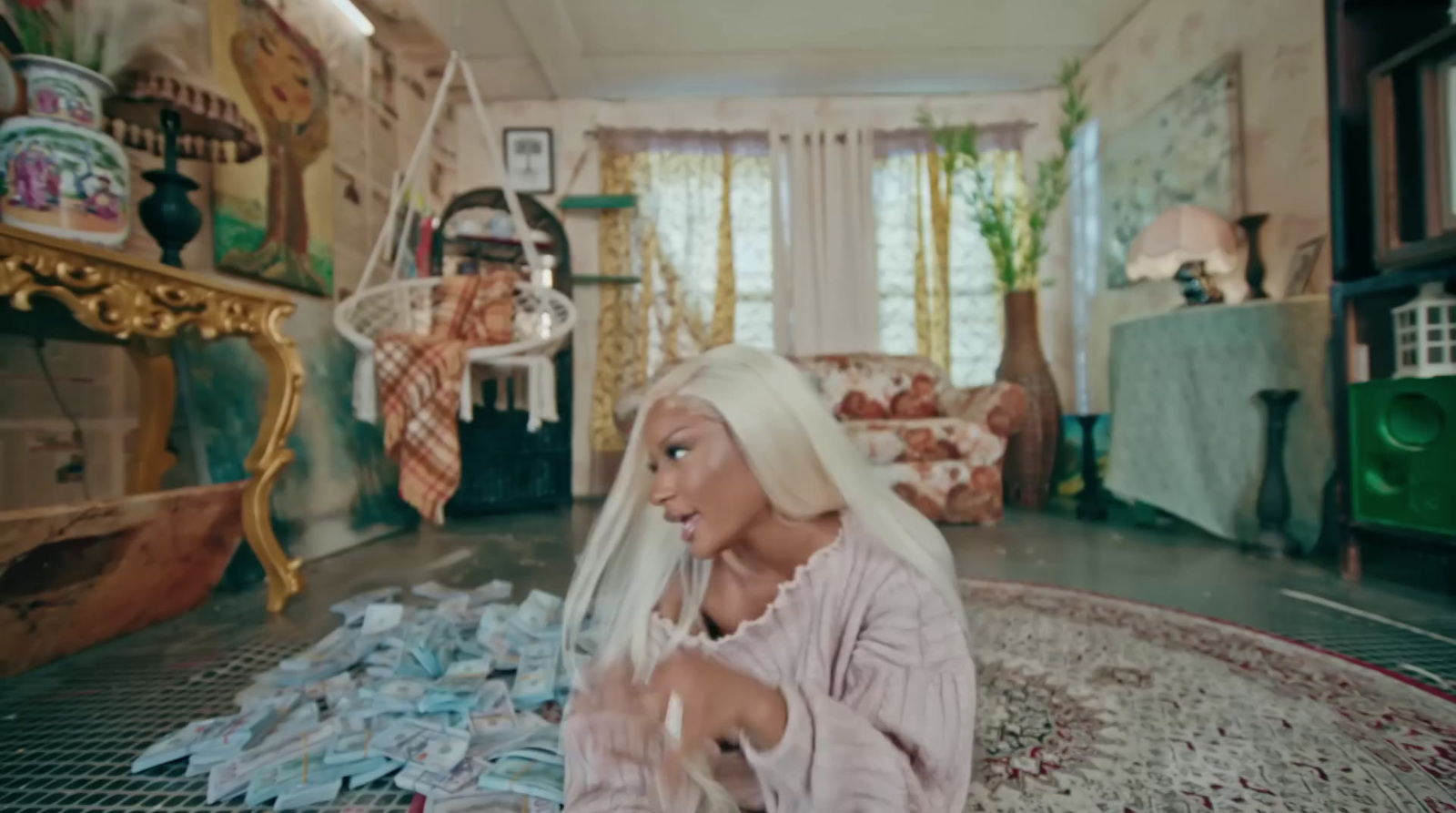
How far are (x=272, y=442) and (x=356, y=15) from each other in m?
2.34

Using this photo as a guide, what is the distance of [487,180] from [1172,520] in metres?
4.33

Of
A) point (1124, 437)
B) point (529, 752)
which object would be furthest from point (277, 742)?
point (1124, 437)

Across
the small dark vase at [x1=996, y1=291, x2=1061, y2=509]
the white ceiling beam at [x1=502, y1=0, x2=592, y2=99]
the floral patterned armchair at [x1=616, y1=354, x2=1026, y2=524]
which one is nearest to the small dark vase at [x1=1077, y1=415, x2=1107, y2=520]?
the floral patterned armchair at [x1=616, y1=354, x2=1026, y2=524]

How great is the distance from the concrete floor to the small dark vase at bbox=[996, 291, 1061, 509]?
27.3 inches

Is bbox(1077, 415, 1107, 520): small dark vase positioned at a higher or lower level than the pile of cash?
higher

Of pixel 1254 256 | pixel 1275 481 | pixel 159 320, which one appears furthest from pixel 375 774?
pixel 1254 256

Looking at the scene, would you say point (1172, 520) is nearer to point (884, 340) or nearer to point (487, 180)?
point (884, 340)

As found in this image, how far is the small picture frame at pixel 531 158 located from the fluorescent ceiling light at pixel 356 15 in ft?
3.94

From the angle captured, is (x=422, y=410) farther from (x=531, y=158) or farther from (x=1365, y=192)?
(x=1365, y=192)

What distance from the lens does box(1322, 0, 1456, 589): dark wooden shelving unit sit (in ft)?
5.89

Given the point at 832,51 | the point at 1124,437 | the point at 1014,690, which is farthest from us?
the point at 832,51

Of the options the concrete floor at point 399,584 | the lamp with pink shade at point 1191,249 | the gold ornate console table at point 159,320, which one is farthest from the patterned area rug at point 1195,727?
the gold ornate console table at point 159,320

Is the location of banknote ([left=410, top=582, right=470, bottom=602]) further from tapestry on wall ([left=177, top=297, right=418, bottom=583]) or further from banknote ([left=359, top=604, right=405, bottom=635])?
tapestry on wall ([left=177, top=297, right=418, bottom=583])

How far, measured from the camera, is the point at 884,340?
4461 millimetres
